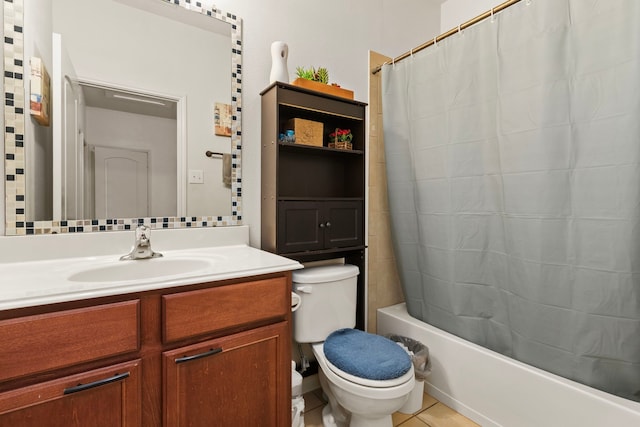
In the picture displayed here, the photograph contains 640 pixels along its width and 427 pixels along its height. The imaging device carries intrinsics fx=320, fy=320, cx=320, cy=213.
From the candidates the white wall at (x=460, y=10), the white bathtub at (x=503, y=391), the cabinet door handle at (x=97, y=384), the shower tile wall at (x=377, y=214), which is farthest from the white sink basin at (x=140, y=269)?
the white wall at (x=460, y=10)

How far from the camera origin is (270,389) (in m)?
1.15

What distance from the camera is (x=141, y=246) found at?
1.25m

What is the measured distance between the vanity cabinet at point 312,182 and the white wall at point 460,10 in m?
1.16

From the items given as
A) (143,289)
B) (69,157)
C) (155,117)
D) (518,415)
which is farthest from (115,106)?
(518,415)

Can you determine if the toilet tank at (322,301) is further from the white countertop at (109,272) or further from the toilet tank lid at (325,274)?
the white countertop at (109,272)

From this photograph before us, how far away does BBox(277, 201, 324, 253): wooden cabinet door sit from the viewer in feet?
4.97

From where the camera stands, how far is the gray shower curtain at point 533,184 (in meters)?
1.13

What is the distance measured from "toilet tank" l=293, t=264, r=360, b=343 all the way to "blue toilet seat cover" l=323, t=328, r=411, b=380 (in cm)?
7

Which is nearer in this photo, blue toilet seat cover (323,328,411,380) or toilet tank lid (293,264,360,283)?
blue toilet seat cover (323,328,411,380)

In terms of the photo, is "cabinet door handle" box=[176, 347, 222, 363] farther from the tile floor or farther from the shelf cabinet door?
the tile floor

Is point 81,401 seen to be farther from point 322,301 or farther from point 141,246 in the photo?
point 322,301

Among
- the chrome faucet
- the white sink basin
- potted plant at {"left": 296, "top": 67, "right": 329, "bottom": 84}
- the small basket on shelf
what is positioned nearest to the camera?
the white sink basin

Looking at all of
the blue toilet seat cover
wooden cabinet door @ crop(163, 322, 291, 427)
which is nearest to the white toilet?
the blue toilet seat cover

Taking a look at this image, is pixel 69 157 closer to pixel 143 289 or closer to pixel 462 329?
pixel 143 289
